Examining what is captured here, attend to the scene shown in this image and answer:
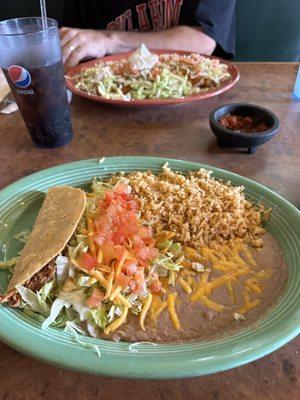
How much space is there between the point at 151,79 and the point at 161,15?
920 millimetres

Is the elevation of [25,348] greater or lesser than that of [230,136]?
A: greater

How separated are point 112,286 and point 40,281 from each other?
6.5 inches

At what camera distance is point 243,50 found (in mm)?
2936

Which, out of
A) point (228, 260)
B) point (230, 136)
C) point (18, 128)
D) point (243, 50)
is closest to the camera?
point (228, 260)

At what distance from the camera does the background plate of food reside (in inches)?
64.7

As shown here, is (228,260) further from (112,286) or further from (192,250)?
(112,286)

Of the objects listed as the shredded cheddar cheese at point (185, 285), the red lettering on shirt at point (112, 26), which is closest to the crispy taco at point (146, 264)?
the shredded cheddar cheese at point (185, 285)

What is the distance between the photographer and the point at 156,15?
2449 mm

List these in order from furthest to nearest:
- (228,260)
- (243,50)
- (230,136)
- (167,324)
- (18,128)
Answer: (243,50)
(18,128)
(230,136)
(228,260)
(167,324)

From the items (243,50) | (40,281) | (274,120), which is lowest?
(243,50)

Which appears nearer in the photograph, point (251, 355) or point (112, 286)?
point (251, 355)

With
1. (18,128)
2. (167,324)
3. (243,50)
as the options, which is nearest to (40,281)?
(167,324)

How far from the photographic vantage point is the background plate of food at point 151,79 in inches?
64.7

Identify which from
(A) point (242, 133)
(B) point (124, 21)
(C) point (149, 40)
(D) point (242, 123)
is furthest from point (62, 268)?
(B) point (124, 21)
